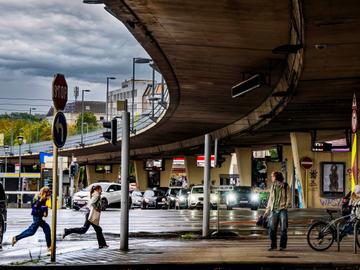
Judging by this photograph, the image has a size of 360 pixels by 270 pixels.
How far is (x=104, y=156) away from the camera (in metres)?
105

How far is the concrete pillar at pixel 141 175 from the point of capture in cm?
11550

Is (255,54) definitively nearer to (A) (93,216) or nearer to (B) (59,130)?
(A) (93,216)

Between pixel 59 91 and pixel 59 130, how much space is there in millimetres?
779

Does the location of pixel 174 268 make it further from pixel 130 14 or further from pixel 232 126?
pixel 232 126

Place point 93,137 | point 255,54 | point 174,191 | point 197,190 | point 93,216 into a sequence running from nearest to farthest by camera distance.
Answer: point 93,216 < point 255,54 < point 197,190 < point 174,191 < point 93,137

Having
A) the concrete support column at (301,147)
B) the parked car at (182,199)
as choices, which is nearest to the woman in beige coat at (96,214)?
the concrete support column at (301,147)

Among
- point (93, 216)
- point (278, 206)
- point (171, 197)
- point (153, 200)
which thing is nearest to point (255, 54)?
point (278, 206)

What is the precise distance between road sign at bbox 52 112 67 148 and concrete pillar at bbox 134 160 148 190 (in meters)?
99.3

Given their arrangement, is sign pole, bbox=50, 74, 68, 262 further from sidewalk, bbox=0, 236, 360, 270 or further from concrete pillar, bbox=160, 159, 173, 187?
concrete pillar, bbox=160, 159, 173, 187

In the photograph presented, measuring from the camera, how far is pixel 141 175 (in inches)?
4628

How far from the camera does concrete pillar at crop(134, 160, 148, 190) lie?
116 meters

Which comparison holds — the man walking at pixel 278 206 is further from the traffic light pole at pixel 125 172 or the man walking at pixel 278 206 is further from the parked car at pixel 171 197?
the parked car at pixel 171 197

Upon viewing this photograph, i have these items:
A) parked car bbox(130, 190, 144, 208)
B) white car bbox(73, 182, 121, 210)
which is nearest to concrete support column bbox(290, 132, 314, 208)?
white car bbox(73, 182, 121, 210)

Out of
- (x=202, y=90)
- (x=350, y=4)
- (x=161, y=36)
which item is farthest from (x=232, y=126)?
(x=350, y=4)
